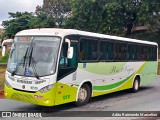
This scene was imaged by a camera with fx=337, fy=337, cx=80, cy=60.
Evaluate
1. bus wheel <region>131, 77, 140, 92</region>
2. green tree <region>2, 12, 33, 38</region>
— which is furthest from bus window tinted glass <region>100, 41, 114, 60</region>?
green tree <region>2, 12, 33, 38</region>

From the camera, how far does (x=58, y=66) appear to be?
11.0m

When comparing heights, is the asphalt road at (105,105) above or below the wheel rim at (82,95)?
below

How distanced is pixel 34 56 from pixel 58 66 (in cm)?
88

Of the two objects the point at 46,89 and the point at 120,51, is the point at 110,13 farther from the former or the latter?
the point at 46,89

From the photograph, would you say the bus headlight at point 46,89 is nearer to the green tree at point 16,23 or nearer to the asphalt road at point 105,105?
the asphalt road at point 105,105

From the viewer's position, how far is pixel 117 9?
41.8m

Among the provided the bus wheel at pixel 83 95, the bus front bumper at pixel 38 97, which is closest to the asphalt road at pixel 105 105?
the bus wheel at pixel 83 95

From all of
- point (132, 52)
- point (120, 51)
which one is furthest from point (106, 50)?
point (132, 52)

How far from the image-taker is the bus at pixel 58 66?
35.3 feet

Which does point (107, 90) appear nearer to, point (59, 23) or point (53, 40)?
point (53, 40)

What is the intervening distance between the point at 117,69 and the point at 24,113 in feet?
18.8

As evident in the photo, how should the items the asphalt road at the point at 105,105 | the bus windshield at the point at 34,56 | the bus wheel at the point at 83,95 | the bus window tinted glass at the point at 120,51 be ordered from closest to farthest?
1. the bus windshield at the point at 34,56
2. the asphalt road at the point at 105,105
3. the bus wheel at the point at 83,95
4. the bus window tinted glass at the point at 120,51

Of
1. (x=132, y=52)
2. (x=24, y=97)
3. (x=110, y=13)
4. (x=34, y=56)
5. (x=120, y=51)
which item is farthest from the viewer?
(x=110, y=13)

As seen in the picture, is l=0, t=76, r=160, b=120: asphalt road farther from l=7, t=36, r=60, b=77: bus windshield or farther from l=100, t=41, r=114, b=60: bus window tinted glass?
l=100, t=41, r=114, b=60: bus window tinted glass
